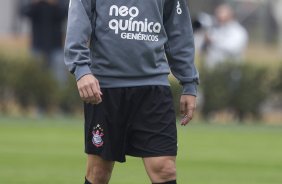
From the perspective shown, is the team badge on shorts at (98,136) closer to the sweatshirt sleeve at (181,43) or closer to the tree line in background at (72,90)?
the sweatshirt sleeve at (181,43)

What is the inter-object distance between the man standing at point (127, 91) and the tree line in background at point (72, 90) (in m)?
15.3

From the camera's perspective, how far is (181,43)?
838 centimetres

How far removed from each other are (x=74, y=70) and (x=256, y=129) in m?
13.3

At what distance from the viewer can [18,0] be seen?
124ft

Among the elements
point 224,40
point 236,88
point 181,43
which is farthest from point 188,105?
point 224,40

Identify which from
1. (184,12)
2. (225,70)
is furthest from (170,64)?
(225,70)

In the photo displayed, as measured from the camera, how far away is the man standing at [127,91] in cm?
805

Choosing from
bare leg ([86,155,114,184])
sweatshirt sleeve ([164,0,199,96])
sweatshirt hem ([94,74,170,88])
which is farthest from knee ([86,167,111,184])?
sweatshirt sleeve ([164,0,199,96])

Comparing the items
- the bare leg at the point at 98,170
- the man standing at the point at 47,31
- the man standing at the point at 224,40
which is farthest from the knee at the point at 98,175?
the man standing at the point at 224,40

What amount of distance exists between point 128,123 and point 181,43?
27.7 inches

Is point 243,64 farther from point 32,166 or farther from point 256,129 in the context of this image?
point 32,166

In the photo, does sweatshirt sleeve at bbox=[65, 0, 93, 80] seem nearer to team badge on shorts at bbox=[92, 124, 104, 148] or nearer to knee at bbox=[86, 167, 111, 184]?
team badge on shorts at bbox=[92, 124, 104, 148]

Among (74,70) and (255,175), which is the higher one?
(74,70)

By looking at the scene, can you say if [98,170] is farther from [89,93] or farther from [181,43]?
[181,43]
